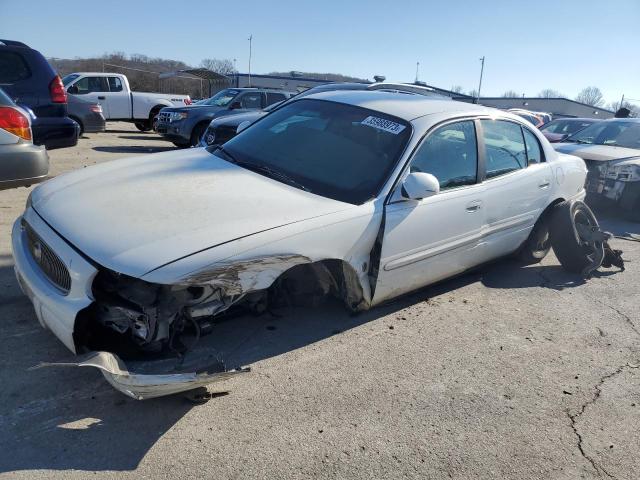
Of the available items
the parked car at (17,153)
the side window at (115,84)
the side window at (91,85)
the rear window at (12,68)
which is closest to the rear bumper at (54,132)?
the rear window at (12,68)

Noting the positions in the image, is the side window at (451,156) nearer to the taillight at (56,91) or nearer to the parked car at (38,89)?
the parked car at (38,89)

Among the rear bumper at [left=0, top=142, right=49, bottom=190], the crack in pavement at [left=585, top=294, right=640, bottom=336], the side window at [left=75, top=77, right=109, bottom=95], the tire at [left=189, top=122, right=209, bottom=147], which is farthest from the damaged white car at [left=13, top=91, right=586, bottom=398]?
the side window at [left=75, top=77, right=109, bottom=95]

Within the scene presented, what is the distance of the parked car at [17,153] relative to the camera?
4.04 metres

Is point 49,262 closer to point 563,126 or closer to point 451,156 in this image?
point 451,156

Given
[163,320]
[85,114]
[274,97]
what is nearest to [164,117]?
[85,114]

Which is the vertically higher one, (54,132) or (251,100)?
(251,100)

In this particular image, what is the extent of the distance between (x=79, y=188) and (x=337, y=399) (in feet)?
6.57

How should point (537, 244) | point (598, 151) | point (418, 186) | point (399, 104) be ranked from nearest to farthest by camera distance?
point (418, 186) < point (399, 104) < point (537, 244) < point (598, 151)

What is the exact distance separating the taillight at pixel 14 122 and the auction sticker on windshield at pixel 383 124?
2.93 meters

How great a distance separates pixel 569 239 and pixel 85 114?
10.8 meters

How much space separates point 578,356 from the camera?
3.54m

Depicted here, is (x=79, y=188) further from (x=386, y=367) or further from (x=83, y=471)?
(x=386, y=367)

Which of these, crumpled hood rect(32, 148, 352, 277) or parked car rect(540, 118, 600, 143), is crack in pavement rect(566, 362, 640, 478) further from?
parked car rect(540, 118, 600, 143)

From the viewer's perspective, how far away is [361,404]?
2758 millimetres
